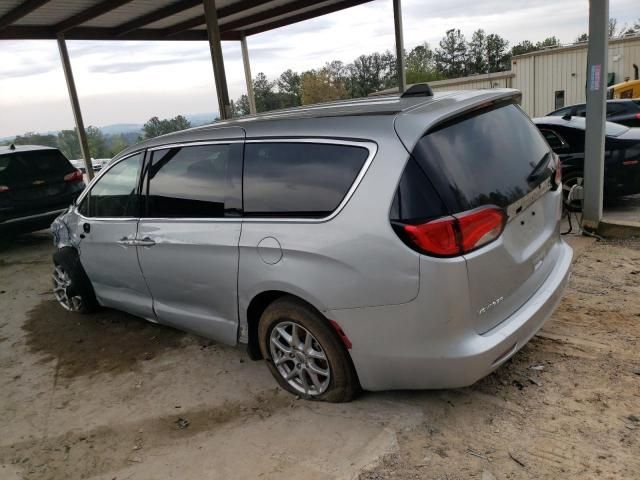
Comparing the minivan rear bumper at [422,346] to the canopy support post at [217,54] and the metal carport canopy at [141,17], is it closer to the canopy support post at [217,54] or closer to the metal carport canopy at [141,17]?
the canopy support post at [217,54]

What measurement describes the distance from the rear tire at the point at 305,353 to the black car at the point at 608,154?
5.12 m

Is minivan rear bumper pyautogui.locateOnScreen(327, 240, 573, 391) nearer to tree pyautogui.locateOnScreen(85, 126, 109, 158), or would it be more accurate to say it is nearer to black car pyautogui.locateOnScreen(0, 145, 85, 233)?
black car pyautogui.locateOnScreen(0, 145, 85, 233)

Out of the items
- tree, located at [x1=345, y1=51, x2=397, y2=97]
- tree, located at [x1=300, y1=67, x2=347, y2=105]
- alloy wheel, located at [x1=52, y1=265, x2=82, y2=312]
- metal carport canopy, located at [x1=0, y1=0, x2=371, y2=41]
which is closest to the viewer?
alloy wheel, located at [x1=52, y1=265, x2=82, y2=312]

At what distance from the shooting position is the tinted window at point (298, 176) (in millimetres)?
2696

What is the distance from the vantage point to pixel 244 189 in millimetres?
3172

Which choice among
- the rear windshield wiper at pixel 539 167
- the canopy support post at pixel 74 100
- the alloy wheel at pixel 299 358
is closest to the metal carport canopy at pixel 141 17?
the canopy support post at pixel 74 100

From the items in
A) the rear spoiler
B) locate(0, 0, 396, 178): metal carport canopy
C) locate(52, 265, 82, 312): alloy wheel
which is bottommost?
locate(52, 265, 82, 312): alloy wheel

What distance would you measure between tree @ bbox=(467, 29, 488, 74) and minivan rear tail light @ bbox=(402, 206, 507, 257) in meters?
77.3

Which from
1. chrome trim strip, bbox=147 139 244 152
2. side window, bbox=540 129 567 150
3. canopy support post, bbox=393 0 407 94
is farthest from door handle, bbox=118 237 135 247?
canopy support post, bbox=393 0 407 94

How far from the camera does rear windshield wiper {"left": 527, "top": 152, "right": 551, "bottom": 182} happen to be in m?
2.92

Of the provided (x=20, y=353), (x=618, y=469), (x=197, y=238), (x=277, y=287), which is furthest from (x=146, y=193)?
(x=618, y=469)

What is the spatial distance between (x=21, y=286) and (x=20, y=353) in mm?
2287

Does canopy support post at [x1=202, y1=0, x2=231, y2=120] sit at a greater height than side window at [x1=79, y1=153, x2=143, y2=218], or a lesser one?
greater

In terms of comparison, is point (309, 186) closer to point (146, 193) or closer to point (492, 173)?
point (492, 173)
